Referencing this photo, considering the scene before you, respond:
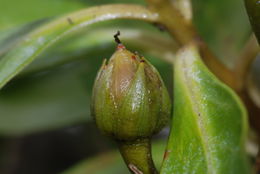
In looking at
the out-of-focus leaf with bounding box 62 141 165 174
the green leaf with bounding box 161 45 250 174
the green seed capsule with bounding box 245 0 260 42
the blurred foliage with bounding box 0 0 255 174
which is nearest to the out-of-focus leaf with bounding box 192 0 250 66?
the blurred foliage with bounding box 0 0 255 174

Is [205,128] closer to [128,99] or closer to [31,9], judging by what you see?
[128,99]

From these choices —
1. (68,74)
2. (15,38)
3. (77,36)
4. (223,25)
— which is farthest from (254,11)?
(68,74)

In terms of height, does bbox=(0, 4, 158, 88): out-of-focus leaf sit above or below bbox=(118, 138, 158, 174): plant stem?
above

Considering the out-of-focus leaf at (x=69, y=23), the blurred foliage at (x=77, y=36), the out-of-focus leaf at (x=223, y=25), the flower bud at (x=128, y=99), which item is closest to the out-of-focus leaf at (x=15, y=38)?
the out-of-focus leaf at (x=69, y=23)

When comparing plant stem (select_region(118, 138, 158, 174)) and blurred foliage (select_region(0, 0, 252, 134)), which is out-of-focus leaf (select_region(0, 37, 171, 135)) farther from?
plant stem (select_region(118, 138, 158, 174))

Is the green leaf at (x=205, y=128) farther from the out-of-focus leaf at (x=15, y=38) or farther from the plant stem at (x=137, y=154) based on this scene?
the out-of-focus leaf at (x=15, y=38)

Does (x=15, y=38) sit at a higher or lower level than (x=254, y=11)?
higher
